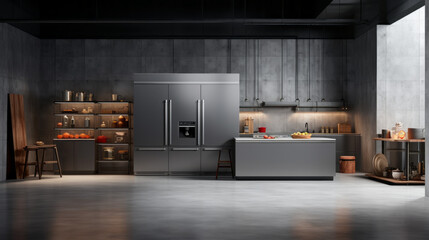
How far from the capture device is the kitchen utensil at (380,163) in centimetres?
955

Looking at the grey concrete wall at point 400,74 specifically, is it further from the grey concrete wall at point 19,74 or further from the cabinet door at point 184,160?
the grey concrete wall at point 19,74

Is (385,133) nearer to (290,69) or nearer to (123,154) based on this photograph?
(290,69)

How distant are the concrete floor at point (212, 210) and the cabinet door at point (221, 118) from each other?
1.53m

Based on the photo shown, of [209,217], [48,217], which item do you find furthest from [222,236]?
[48,217]

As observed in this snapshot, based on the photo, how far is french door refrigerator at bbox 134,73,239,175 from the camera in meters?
10.5

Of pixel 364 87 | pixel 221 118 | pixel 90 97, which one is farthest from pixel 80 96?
pixel 364 87

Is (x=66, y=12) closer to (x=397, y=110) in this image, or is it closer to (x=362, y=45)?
(x=362, y=45)

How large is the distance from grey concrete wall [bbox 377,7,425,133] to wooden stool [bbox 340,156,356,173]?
111 centimetres

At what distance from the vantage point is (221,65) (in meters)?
11.8

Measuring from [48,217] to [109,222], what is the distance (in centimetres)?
94

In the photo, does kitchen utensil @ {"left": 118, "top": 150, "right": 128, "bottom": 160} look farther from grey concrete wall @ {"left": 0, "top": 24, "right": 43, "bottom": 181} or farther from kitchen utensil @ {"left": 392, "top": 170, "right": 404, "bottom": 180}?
kitchen utensil @ {"left": 392, "top": 170, "right": 404, "bottom": 180}

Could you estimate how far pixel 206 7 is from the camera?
11492 millimetres

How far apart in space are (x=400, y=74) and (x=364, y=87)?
100cm

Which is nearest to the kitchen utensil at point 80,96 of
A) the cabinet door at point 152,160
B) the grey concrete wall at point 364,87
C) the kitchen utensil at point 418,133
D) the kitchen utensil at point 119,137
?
the kitchen utensil at point 119,137
